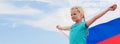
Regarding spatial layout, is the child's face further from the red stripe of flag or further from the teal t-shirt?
the red stripe of flag

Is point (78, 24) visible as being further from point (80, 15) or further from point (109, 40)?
point (109, 40)

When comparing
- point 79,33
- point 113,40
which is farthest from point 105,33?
point 79,33

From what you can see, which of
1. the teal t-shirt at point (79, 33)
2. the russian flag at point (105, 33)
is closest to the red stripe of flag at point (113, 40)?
the russian flag at point (105, 33)

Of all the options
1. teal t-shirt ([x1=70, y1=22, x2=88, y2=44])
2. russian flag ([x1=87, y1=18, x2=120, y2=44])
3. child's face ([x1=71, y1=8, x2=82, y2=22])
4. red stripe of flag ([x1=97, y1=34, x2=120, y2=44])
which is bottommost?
red stripe of flag ([x1=97, y1=34, x2=120, y2=44])

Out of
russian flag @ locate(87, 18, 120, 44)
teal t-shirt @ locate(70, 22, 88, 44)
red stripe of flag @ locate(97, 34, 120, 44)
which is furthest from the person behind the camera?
red stripe of flag @ locate(97, 34, 120, 44)

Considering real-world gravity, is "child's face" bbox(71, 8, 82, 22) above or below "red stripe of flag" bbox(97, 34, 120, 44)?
above

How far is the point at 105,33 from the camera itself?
666cm

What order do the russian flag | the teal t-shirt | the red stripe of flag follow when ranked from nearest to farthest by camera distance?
the teal t-shirt < the russian flag < the red stripe of flag

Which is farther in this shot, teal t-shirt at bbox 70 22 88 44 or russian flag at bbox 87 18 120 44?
russian flag at bbox 87 18 120 44

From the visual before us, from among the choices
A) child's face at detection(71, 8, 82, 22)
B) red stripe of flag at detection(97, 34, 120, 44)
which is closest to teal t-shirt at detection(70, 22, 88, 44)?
child's face at detection(71, 8, 82, 22)

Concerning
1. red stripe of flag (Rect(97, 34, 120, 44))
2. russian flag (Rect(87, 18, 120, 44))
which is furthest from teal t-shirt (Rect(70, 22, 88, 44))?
red stripe of flag (Rect(97, 34, 120, 44))

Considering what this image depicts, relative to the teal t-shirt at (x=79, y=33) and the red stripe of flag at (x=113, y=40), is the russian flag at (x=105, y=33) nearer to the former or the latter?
the red stripe of flag at (x=113, y=40)

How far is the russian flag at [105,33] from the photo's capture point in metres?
6.53

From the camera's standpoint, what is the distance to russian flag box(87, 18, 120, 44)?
21.4 ft
